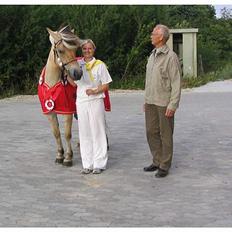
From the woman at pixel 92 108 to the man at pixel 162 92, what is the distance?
24.4 inches

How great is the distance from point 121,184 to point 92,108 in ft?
3.65

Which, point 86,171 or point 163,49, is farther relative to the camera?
point 86,171

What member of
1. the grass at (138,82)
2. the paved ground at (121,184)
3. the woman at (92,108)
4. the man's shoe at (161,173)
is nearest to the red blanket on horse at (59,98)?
the woman at (92,108)

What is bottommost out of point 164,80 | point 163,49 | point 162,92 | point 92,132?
point 92,132

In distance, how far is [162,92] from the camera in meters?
6.55

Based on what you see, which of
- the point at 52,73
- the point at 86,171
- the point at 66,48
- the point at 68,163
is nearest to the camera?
the point at 66,48

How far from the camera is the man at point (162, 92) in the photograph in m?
6.42

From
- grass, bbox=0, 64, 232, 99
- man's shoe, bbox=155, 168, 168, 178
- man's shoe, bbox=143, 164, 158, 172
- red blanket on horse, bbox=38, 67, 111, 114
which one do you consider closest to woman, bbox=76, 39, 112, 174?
red blanket on horse, bbox=38, 67, 111, 114

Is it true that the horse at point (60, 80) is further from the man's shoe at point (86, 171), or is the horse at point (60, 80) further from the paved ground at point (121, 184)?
the paved ground at point (121, 184)

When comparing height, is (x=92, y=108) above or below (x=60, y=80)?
below

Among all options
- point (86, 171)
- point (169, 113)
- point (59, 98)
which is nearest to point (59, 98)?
point (59, 98)

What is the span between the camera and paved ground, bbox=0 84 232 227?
5.21m

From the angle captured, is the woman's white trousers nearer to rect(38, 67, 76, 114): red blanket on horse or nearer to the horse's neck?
rect(38, 67, 76, 114): red blanket on horse

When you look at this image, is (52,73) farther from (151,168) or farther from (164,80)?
(151,168)
